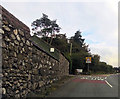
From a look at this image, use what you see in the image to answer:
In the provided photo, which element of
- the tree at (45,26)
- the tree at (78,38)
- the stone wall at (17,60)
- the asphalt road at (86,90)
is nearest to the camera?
the stone wall at (17,60)

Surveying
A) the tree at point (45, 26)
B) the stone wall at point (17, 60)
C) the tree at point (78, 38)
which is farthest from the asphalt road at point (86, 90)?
the tree at point (78, 38)

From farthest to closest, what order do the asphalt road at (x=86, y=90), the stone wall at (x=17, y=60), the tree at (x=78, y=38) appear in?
the tree at (x=78, y=38)
the asphalt road at (x=86, y=90)
the stone wall at (x=17, y=60)

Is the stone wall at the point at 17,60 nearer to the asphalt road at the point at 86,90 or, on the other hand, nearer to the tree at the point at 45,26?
the asphalt road at the point at 86,90

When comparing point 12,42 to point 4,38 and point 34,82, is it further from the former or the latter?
point 34,82

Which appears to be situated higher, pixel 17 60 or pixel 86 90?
pixel 17 60

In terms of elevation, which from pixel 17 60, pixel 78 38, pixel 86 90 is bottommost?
pixel 86 90

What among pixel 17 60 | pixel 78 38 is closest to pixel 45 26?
pixel 78 38

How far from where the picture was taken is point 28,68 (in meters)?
7.17

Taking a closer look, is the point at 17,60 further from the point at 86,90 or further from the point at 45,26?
the point at 45,26

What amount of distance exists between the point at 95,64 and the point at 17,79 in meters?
42.8

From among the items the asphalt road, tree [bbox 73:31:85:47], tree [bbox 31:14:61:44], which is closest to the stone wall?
the asphalt road

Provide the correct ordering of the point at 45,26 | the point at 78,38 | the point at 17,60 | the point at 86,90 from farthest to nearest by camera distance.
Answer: the point at 78,38
the point at 45,26
the point at 86,90
the point at 17,60

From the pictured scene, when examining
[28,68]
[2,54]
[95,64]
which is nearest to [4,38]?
[2,54]

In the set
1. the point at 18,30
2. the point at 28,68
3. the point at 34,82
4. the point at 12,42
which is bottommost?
the point at 34,82
